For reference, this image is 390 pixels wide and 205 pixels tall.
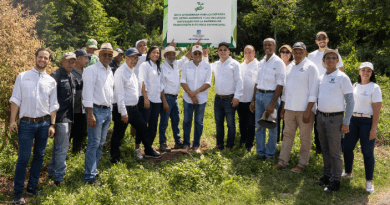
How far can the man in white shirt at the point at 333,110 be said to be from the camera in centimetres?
568

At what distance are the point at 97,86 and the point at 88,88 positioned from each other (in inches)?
6.9

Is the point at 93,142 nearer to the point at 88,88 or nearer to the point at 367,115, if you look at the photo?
the point at 88,88

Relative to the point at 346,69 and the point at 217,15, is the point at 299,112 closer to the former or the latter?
the point at 217,15

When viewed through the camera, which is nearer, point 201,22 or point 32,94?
point 32,94

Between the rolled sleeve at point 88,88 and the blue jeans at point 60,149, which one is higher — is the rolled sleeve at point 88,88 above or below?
above

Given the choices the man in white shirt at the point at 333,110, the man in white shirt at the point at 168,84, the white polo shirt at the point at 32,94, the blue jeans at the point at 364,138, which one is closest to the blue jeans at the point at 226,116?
the man in white shirt at the point at 168,84

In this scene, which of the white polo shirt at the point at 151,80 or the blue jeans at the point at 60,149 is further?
the white polo shirt at the point at 151,80

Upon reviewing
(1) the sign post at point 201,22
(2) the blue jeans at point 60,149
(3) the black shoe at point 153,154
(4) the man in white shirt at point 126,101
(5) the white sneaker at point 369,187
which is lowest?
(5) the white sneaker at point 369,187

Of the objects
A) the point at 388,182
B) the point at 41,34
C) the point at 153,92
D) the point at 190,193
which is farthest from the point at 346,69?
the point at 41,34

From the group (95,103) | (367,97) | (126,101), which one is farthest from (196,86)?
(367,97)

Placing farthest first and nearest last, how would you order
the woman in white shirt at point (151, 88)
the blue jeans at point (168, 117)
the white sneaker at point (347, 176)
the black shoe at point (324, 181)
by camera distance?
1. the blue jeans at point (168, 117)
2. the woman in white shirt at point (151, 88)
3. the white sneaker at point (347, 176)
4. the black shoe at point (324, 181)

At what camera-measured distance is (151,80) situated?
7355 mm

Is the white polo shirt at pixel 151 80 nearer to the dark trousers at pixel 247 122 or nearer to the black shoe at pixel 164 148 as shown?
the black shoe at pixel 164 148

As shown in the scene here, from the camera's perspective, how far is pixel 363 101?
6000mm
